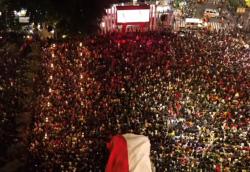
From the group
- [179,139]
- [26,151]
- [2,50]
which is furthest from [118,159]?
[2,50]

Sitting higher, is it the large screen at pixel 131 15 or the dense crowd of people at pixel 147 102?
the large screen at pixel 131 15

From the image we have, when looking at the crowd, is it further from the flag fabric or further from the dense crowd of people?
the flag fabric

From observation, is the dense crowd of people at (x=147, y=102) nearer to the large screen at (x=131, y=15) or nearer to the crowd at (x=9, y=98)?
the crowd at (x=9, y=98)

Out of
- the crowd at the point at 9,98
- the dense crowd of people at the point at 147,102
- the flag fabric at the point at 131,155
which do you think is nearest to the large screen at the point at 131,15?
the dense crowd of people at the point at 147,102

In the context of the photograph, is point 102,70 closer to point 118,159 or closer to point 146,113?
point 146,113

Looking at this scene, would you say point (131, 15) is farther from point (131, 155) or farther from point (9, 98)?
point (131, 155)

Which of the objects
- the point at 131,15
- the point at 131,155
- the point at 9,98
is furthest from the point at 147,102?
the point at 131,15
